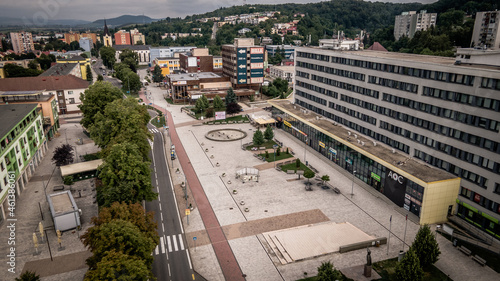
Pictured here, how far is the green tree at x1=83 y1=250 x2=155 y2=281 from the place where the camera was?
2627 centimetres

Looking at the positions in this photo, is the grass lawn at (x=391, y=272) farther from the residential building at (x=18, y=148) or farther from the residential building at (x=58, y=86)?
the residential building at (x=58, y=86)

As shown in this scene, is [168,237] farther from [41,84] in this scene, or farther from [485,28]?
[485,28]

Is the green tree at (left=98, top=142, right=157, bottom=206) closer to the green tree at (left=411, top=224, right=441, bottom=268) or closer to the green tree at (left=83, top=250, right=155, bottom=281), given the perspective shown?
the green tree at (left=83, top=250, right=155, bottom=281)

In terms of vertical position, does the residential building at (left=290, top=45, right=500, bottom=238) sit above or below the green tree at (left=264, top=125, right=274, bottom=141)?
above

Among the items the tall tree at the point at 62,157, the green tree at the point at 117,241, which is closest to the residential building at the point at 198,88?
the tall tree at the point at 62,157

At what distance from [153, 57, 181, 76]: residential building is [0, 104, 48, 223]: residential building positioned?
365ft

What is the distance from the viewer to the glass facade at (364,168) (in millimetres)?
48062

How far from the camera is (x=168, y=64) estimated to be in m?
180

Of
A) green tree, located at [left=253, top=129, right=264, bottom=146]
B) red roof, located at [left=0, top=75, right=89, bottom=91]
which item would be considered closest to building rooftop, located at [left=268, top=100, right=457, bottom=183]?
green tree, located at [left=253, top=129, right=264, bottom=146]

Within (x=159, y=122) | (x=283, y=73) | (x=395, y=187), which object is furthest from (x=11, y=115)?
(x=283, y=73)

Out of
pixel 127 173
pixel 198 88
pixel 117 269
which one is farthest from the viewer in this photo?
pixel 198 88

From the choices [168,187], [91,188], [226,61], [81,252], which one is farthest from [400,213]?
[226,61]

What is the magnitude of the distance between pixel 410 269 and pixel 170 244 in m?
27.9

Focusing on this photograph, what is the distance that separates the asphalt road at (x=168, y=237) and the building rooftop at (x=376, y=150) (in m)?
32.5
